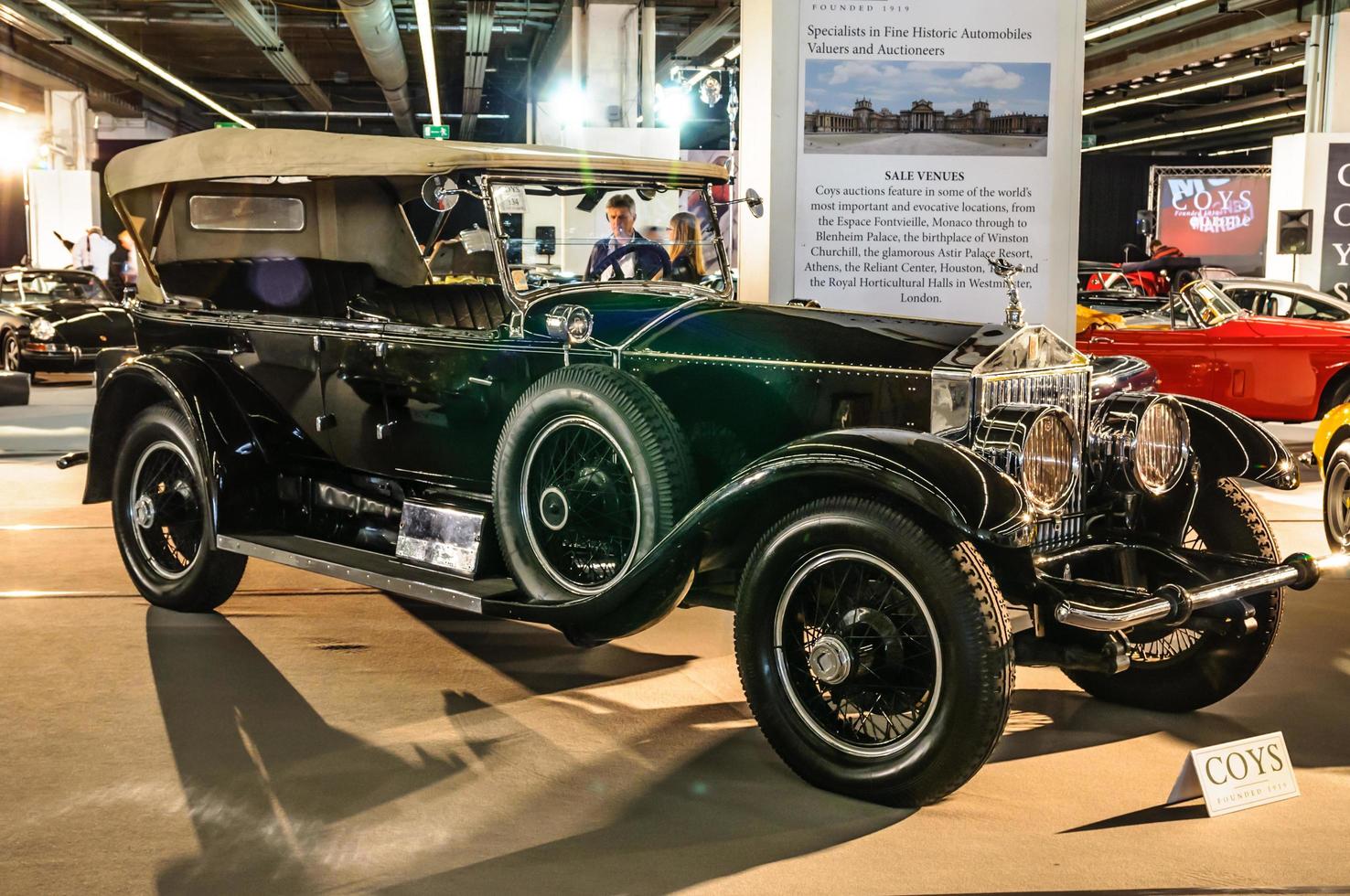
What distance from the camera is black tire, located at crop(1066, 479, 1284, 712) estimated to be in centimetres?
392

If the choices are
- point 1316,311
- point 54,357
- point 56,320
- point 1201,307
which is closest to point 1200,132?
point 1316,311

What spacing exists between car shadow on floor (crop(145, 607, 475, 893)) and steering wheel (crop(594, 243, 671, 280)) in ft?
5.93

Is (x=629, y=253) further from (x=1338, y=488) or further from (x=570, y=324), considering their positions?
(x=1338, y=488)

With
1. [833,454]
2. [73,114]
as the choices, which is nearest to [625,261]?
[833,454]

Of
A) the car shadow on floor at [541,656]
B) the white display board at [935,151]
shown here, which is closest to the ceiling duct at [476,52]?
the white display board at [935,151]

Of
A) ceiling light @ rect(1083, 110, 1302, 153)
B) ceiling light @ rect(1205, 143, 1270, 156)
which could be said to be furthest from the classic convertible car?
ceiling light @ rect(1205, 143, 1270, 156)

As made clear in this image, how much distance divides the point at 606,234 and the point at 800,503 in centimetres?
168

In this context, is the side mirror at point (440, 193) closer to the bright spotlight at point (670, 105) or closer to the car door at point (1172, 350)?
the car door at point (1172, 350)

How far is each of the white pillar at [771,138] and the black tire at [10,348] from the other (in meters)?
11.6

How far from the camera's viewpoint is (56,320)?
15.3 meters

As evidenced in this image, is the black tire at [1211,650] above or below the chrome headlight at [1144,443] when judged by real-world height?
below

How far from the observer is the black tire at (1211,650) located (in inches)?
154

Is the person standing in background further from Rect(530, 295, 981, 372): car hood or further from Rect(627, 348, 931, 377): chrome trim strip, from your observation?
Rect(627, 348, 931, 377): chrome trim strip

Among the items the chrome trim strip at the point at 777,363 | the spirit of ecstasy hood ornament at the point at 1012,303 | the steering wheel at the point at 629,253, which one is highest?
the steering wheel at the point at 629,253
